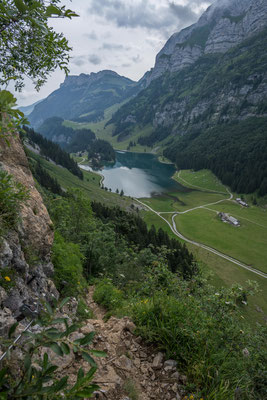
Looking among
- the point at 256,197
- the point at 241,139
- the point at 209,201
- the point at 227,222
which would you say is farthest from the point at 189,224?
the point at 241,139

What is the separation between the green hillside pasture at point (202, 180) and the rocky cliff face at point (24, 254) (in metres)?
141

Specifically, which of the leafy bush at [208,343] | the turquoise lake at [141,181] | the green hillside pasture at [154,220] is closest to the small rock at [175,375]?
the leafy bush at [208,343]

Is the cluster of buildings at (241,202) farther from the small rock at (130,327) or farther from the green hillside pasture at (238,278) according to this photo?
the small rock at (130,327)

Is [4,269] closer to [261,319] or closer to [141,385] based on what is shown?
[141,385]

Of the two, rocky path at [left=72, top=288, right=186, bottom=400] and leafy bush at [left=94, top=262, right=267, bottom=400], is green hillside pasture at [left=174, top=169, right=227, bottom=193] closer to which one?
leafy bush at [left=94, top=262, right=267, bottom=400]

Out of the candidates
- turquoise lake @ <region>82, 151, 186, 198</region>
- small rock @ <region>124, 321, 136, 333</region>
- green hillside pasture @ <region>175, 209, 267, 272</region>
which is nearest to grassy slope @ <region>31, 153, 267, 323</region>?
small rock @ <region>124, 321, 136, 333</region>

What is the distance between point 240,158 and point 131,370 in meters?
173

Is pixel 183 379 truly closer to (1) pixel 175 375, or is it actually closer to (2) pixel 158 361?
(1) pixel 175 375

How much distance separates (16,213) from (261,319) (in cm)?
4500

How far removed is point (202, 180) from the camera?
151500 mm

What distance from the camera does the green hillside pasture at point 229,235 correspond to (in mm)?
63147

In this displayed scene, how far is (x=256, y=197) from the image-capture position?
394 feet

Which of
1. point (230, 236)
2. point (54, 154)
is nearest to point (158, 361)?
point (230, 236)

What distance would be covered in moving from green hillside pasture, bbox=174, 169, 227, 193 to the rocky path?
463ft
